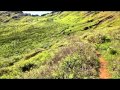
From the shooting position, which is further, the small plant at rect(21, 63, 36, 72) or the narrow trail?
the small plant at rect(21, 63, 36, 72)

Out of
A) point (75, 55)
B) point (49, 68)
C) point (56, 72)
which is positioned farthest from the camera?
point (75, 55)

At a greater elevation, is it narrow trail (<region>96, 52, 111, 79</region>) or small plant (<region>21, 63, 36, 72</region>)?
narrow trail (<region>96, 52, 111, 79</region>)

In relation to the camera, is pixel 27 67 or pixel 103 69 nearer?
pixel 103 69

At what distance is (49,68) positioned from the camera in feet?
76.3

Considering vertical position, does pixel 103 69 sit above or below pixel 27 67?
above

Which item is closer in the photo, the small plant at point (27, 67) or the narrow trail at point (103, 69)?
the narrow trail at point (103, 69)

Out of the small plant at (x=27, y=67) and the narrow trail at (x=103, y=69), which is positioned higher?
the narrow trail at (x=103, y=69)
